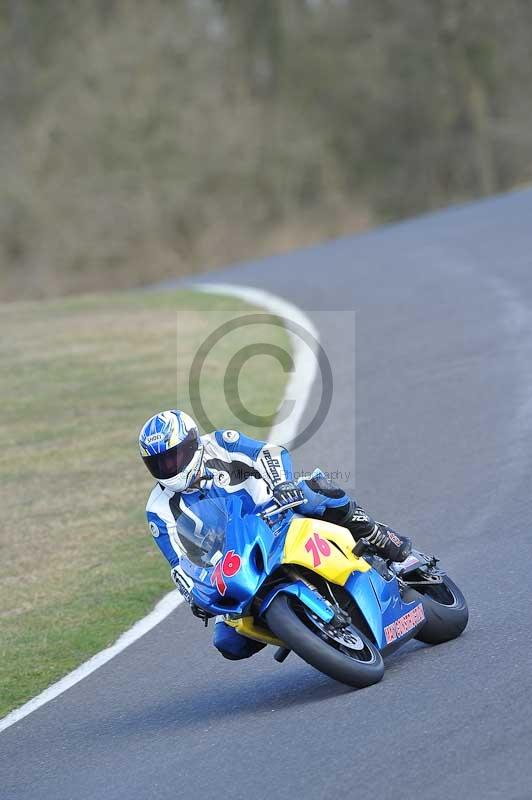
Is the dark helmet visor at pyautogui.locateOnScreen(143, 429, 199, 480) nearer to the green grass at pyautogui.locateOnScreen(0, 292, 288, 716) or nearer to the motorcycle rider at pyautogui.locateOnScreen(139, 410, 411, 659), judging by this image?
the motorcycle rider at pyautogui.locateOnScreen(139, 410, 411, 659)

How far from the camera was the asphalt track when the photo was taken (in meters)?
5.42

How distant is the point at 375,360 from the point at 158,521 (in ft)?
31.1

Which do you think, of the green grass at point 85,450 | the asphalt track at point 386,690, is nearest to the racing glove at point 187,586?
the asphalt track at point 386,690

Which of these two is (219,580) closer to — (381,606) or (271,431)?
(381,606)

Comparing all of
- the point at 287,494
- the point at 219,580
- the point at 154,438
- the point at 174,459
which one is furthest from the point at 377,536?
the point at 154,438

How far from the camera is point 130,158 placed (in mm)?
41594

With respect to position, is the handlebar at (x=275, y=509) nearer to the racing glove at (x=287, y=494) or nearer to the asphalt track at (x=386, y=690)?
the racing glove at (x=287, y=494)

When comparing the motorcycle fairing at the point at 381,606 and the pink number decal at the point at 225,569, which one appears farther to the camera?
the motorcycle fairing at the point at 381,606

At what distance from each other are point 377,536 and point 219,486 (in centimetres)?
91

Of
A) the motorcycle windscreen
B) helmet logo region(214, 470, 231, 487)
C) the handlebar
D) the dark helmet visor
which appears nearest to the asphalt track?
the motorcycle windscreen

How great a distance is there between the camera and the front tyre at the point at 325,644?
20.2 feet

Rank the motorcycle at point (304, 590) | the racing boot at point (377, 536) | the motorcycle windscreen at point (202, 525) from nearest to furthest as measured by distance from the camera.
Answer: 1. the motorcycle at point (304, 590)
2. the motorcycle windscreen at point (202, 525)
3. the racing boot at point (377, 536)

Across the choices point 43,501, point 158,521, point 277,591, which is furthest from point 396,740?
point 43,501

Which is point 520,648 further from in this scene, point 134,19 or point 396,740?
point 134,19
